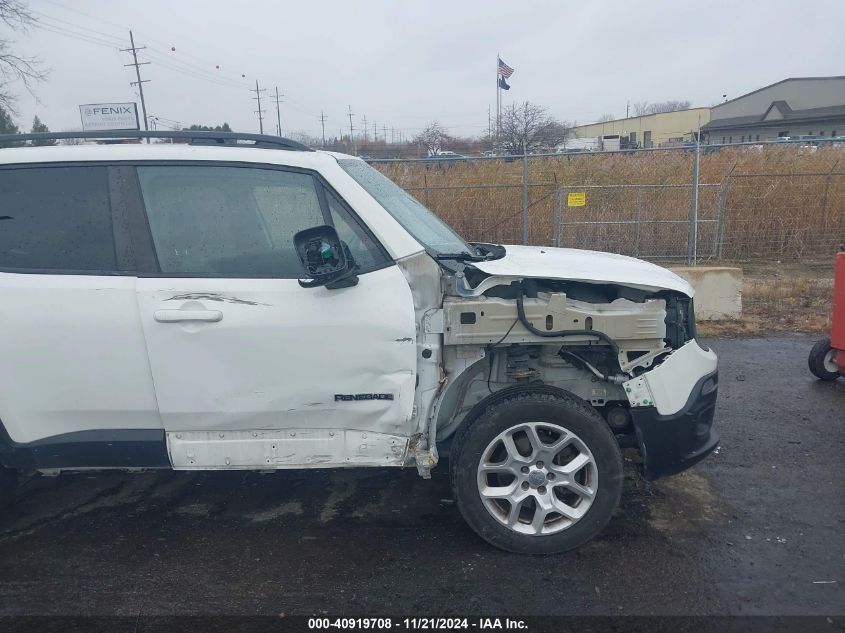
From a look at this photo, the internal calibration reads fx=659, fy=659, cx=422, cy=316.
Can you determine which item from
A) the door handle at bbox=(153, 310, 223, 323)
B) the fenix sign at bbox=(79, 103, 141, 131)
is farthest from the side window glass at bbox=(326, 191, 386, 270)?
the fenix sign at bbox=(79, 103, 141, 131)

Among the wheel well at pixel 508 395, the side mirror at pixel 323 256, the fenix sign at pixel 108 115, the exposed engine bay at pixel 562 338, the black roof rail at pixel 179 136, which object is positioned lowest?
the wheel well at pixel 508 395

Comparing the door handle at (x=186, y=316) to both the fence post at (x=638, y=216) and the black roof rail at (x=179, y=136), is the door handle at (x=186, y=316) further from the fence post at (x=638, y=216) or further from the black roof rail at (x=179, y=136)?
the fence post at (x=638, y=216)

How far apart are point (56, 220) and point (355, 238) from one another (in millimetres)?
1532

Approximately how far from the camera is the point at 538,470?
11.0 ft

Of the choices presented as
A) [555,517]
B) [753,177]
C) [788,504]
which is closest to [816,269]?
[753,177]

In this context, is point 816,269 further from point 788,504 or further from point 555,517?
point 555,517

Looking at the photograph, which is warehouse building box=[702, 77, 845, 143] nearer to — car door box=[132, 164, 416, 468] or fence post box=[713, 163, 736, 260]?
fence post box=[713, 163, 736, 260]

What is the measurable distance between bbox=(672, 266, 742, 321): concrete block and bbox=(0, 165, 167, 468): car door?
22.8 feet

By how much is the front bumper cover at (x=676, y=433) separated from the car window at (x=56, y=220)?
282cm

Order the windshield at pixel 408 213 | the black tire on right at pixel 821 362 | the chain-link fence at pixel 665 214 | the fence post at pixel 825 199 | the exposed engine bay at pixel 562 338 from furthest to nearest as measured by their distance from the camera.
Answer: the fence post at pixel 825 199 < the chain-link fence at pixel 665 214 < the black tire on right at pixel 821 362 < the windshield at pixel 408 213 < the exposed engine bay at pixel 562 338

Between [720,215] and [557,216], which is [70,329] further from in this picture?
[720,215]

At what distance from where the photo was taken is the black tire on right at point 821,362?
237 inches

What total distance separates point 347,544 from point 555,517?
44.0 inches

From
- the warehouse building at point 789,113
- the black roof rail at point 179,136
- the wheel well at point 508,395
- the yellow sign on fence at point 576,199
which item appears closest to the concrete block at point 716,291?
the yellow sign on fence at point 576,199
